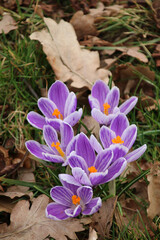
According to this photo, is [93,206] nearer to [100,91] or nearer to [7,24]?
[100,91]

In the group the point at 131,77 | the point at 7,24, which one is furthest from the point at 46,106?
the point at 7,24

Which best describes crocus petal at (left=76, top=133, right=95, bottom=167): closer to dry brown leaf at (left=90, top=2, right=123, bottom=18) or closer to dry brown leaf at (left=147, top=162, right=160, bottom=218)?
dry brown leaf at (left=147, top=162, right=160, bottom=218)

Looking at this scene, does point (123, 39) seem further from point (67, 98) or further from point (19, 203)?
point (19, 203)

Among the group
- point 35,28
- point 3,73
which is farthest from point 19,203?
point 35,28

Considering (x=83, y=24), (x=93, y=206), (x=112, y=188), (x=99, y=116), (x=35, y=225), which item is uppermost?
(x=99, y=116)

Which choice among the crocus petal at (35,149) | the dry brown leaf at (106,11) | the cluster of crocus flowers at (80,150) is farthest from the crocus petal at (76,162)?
the dry brown leaf at (106,11)

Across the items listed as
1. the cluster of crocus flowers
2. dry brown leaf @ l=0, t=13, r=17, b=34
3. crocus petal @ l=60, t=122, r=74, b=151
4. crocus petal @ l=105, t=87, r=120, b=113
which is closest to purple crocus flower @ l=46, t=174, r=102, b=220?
the cluster of crocus flowers

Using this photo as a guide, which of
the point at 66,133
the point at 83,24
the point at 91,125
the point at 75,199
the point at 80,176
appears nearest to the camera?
the point at 80,176
